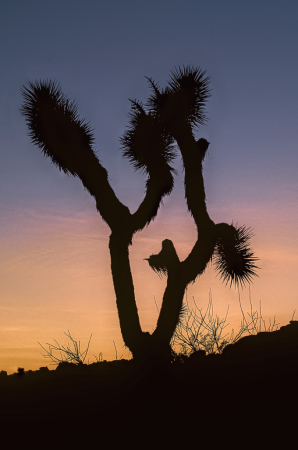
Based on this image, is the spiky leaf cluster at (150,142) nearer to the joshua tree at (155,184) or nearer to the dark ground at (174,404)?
the joshua tree at (155,184)

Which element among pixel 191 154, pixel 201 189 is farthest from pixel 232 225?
pixel 191 154

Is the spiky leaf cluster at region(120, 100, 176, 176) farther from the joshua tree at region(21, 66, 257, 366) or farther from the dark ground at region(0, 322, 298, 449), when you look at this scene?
the dark ground at region(0, 322, 298, 449)

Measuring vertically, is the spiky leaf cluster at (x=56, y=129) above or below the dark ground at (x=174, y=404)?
above

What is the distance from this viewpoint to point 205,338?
857cm

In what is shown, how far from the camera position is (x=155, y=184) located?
344 inches

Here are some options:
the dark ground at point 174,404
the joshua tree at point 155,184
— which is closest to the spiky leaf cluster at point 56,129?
the joshua tree at point 155,184

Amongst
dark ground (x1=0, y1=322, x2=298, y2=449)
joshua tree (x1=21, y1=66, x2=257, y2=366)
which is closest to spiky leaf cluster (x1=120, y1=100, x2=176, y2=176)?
joshua tree (x1=21, y1=66, x2=257, y2=366)

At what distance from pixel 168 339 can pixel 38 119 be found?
17.8ft

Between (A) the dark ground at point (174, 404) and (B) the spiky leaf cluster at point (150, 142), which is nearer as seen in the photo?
(A) the dark ground at point (174, 404)

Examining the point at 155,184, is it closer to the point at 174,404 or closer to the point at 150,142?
the point at 150,142

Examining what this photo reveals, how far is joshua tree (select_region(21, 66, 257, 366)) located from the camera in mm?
8234

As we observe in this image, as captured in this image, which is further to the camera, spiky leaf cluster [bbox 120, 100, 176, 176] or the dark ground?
spiky leaf cluster [bbox 120, 100, 176, 176]

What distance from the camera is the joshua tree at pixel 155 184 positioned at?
8.23m

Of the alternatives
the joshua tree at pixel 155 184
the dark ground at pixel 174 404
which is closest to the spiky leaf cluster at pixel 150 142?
the joshua tree at pixel 155 184
